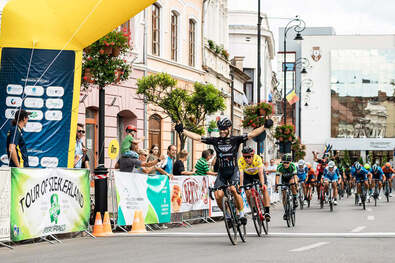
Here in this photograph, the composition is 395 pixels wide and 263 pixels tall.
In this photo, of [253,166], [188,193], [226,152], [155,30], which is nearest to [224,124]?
[226,152]

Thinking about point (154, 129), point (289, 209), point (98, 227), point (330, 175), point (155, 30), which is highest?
point (155, 30)

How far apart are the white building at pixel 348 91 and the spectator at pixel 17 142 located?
321ft

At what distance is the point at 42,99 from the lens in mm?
14859

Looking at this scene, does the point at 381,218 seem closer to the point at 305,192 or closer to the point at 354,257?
the point at 305,192

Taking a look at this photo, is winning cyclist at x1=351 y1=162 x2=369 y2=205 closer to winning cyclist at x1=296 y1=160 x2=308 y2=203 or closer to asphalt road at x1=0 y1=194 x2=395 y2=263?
winning cyclist at x1=296 y1=160 x2=308 y2=203

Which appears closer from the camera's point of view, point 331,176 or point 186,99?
point 331,176

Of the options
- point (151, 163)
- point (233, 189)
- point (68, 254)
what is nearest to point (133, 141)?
point (151, 163)

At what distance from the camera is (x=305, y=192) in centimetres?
2666

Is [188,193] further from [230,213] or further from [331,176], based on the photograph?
[331,176]

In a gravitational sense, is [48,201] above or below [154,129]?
below

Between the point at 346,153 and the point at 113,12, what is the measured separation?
3698 inches

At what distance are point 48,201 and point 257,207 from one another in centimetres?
358

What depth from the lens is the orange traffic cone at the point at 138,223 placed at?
15.4 m

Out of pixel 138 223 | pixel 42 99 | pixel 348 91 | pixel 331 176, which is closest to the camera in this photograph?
pixel 42 99
